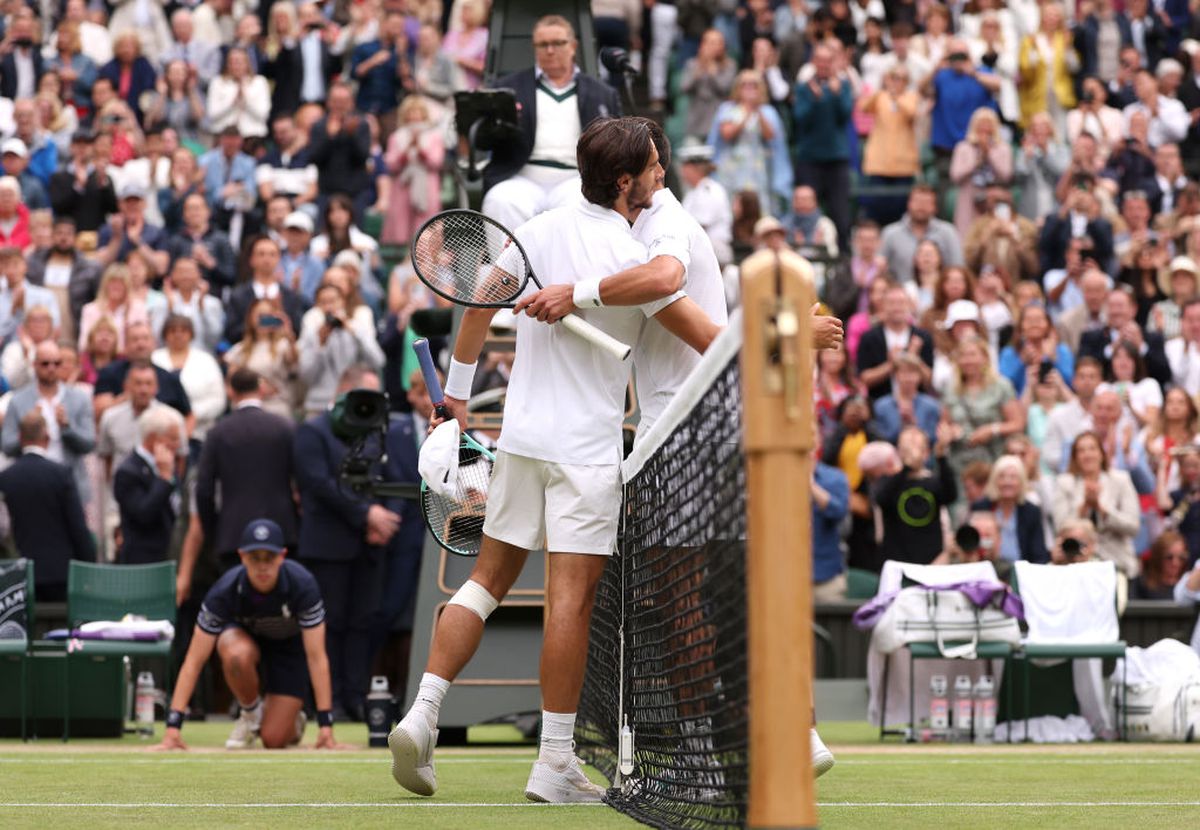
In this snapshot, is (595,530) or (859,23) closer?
(595,530)

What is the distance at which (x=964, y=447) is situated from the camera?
1650 cm

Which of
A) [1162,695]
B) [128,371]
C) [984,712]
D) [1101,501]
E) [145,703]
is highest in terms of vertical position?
[128,371]

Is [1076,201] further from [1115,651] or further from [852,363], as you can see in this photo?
[1115,651]

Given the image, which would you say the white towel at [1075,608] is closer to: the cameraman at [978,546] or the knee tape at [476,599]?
the cameraman at [978,546]

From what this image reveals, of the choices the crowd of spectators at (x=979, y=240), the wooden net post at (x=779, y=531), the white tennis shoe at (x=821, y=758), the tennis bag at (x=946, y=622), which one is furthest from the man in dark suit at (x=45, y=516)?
the wooden net post at (x=779, y=531)

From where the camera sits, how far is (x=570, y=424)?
732 cm

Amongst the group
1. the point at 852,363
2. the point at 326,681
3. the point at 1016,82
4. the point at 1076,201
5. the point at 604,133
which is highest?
the point at 1016,82

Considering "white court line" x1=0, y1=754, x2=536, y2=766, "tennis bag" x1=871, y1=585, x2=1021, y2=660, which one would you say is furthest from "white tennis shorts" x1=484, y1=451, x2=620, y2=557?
"tennis bag" x1=871, y1=585, x2=1021, y2=660

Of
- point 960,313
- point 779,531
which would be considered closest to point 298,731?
point 960,313

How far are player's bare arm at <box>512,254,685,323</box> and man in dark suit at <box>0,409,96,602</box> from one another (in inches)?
347

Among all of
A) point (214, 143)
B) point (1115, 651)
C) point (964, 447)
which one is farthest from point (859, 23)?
point (1115, 651)

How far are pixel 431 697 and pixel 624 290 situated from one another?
149 centimetres

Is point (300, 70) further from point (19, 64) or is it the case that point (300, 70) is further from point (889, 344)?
point (889, 344)

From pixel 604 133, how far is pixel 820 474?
345 inches
